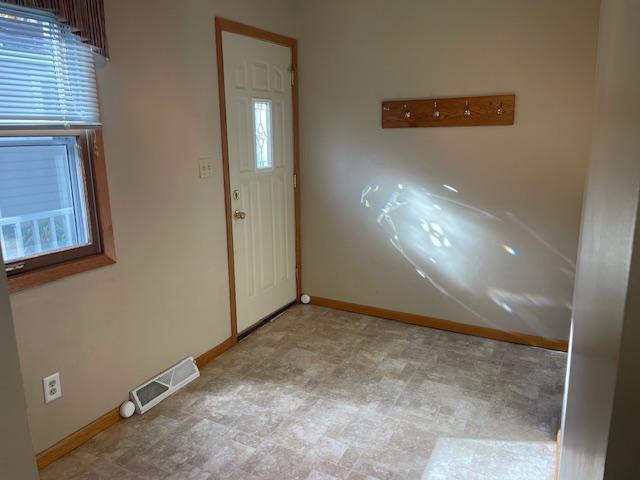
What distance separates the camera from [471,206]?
3145 millimetres

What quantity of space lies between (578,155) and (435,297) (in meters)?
1.29

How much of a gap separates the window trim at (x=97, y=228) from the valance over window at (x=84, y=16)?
0.38 m

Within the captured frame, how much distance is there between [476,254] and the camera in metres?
3.19

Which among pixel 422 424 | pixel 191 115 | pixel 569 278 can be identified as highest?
pixel 191 115

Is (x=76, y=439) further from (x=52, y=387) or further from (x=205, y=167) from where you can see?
(x=205, y=167)

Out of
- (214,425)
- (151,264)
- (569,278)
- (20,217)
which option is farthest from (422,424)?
(20,217)

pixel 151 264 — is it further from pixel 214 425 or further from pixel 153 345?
pixel 214 425

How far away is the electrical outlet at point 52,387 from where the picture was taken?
80.0 inches

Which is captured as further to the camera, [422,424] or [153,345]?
[153,345]

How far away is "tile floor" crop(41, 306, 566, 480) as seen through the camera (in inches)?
80.4

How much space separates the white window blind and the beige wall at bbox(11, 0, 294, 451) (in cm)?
11

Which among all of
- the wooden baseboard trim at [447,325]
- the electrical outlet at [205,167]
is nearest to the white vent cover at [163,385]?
the electrical outlet at [205,167]

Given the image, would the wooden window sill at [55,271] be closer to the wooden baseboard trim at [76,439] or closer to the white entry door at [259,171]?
the wooden baseboard trim at [76,439]

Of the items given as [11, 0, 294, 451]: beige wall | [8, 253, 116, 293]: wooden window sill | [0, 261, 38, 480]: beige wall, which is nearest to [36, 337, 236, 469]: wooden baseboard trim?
[11, 0, 294, 451]: beige wall
